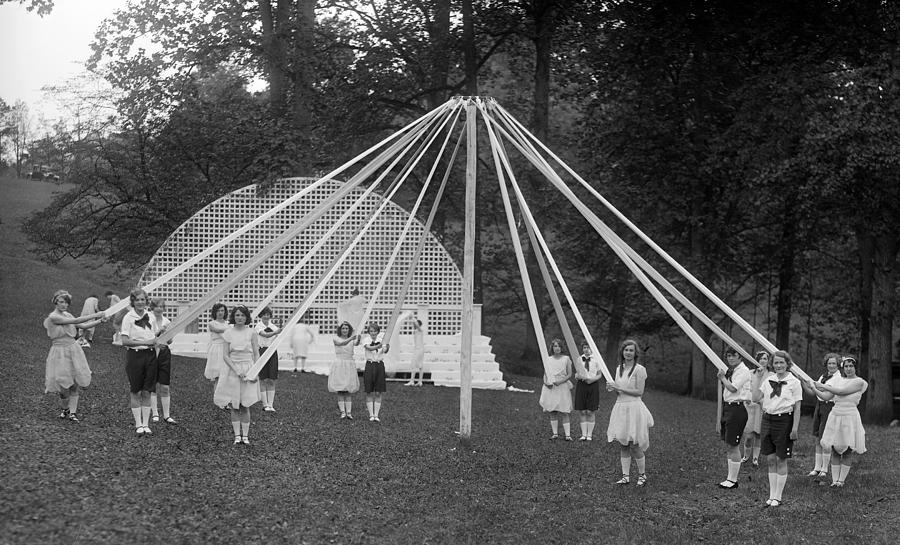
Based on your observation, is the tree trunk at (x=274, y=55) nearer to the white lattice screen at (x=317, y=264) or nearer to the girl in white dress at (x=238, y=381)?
the white lattice screen at (x=317, y=264)

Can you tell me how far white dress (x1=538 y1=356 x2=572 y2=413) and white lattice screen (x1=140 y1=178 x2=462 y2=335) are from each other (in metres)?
7.94

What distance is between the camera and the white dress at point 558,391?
14.3 metres

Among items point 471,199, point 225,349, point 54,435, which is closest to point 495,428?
point 471,199

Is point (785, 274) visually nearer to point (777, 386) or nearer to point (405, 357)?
point (405, 357)

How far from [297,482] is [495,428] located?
18.7ft

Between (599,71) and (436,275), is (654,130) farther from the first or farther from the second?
(436,275)

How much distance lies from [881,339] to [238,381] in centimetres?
1425

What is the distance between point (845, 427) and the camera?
11547 mm

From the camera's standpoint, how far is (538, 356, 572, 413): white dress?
14266mm

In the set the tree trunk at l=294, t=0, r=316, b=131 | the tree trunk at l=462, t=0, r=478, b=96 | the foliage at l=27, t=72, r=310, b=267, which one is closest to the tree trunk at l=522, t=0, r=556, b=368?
the tree trunk at l=462, t=0, r=478, b=96

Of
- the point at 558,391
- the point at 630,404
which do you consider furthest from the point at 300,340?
the point at 630,404

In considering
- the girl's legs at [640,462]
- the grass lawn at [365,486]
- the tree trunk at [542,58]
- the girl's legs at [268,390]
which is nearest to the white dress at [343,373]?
the grass lawn at [365,486]

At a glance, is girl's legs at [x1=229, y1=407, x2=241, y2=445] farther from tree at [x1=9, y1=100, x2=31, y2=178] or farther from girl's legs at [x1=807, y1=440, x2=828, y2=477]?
tree at [x1=9, y1=100, x2=31, y2=178]

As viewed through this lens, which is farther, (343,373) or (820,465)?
(343,373)
